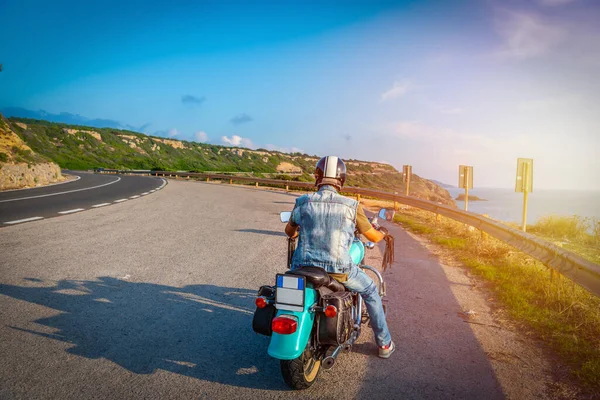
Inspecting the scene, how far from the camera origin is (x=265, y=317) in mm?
3648

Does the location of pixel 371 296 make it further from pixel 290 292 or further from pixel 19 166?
pixel 19 166

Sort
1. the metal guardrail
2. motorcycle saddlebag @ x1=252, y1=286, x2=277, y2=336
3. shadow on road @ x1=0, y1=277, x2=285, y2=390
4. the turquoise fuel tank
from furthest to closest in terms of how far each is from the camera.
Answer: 1. the metal guardrail
2. the turquoise fuel tank
3. shadow on road @ x1=0, y1=277, x2=285, y2=390
4. motorcycle saddlebag @ x1=252, y1=286, x2=277, y2=336

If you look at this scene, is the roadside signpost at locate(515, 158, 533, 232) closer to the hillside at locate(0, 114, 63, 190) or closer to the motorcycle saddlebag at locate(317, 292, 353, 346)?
the motorcycle saddlebag at locate(317, 292, 353, 346)

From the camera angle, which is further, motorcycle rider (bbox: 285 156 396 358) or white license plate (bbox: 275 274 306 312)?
motorcycle rider (bbox: 285 156 396 358)

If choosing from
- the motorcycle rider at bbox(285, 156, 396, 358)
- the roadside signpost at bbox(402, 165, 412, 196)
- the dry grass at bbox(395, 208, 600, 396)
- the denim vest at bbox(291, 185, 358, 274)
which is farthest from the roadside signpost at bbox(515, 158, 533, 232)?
the denim vest at bbox(291, 185, 358, 274)

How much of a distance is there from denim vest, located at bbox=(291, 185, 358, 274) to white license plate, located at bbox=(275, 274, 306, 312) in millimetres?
474

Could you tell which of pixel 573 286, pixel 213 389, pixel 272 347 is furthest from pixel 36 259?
pixel 573 286

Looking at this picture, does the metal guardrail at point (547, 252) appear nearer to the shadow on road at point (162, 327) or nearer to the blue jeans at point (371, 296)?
the blue jeans at point (371, 296)

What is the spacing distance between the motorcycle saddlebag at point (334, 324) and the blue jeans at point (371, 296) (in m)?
0.34

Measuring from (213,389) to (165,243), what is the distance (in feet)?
21.0

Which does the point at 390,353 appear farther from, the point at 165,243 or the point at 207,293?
the point at 165,243

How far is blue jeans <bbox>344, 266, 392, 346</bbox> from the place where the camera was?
4008 millimetres

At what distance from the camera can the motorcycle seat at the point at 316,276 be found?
11.5 feet

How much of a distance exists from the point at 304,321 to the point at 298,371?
0.43 m
